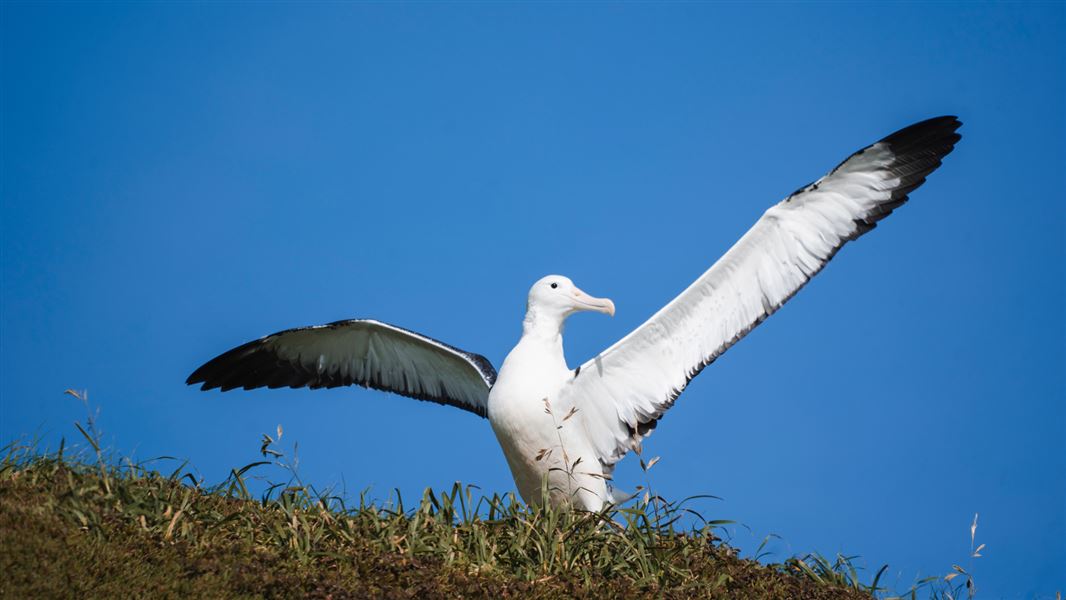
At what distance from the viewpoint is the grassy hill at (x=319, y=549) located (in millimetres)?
5148

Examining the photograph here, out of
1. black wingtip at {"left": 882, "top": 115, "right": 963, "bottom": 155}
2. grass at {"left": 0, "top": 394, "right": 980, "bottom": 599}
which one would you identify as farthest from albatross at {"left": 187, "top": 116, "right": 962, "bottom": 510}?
grass at {"left": 0, "top": 394, "right": 980, "bottom": 599}

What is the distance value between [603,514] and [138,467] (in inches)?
116

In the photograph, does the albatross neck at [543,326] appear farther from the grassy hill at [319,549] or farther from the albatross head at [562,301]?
the grassy hill at [319,549]

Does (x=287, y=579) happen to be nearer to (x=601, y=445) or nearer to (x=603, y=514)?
(x=603, y=514)

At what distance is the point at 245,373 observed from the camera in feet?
32.6

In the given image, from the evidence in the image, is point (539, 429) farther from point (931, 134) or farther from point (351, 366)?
point (931, 134)

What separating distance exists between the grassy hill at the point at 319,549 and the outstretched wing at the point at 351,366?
2.98m

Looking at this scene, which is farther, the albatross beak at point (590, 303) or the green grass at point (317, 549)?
the albatross beak at point (590, 303)

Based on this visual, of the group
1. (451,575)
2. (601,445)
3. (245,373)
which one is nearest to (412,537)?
(451,575)

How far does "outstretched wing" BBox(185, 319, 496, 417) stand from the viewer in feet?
31.6

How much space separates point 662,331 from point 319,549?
3.44 metres

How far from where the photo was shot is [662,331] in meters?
8.09

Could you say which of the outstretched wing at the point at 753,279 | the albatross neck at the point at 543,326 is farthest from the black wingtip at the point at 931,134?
the albatross neck at the point at 543,326

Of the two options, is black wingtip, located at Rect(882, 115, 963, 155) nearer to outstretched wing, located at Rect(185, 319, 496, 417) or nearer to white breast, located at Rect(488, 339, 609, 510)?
white breast, located at Rect(488, 339, 609, 510)
